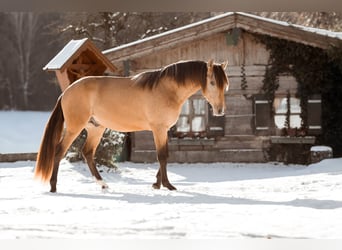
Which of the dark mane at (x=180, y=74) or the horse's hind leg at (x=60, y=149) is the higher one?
the dark mane at (x=180, y=74)

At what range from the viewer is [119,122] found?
197 inches

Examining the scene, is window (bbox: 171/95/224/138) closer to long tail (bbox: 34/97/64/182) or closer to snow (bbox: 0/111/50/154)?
snow (bbox: 0/111/50/154)

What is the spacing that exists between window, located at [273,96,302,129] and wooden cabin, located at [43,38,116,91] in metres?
2.48

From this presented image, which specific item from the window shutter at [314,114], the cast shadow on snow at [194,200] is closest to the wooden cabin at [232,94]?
the window shutter at [314,114]

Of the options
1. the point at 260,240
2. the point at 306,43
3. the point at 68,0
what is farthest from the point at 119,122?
the point at 306,43

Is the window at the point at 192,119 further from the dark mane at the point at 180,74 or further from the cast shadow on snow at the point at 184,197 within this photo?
the dark mane at the point at 180,74

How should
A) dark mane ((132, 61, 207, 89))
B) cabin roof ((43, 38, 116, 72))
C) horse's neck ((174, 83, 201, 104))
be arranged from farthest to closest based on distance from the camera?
1. cabin roof ((43, 38, 116, 72))
2. horse's neck ((174, 83, 201, 104))
3. dark mane ((132, 61, 207, 89))

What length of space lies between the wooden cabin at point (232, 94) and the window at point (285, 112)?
0.03 ft

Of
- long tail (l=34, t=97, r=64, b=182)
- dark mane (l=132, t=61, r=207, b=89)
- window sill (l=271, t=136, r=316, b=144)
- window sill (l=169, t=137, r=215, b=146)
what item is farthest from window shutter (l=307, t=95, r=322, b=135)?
long tail (l=34, t=97, r=64, b=182)

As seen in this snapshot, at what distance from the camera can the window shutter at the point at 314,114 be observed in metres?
7.70

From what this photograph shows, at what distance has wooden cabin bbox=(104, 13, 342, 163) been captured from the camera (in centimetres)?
759

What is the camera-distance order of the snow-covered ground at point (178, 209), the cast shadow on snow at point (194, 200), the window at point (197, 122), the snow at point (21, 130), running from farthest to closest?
the window at point (197, 122) → the snow at point (21, 130) → the cast shadow on snow at point (194, 200) → the snow-covered ground at point (178, 209)

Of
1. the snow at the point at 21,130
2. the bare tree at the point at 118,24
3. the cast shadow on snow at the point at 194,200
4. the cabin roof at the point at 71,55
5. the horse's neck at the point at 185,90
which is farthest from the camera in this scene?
the bare tree at the point at 118,24

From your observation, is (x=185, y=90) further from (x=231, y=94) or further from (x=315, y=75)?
(x=315, y=75)
